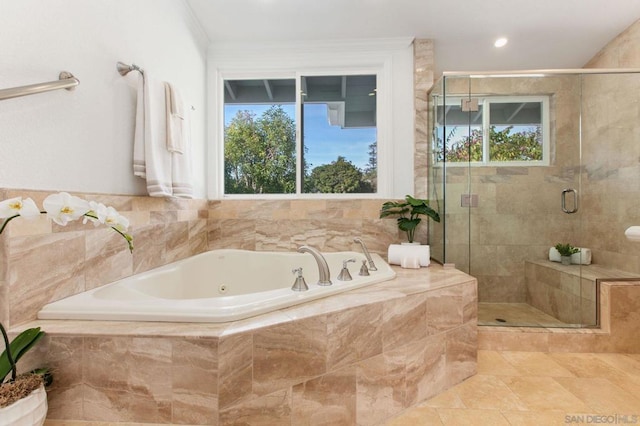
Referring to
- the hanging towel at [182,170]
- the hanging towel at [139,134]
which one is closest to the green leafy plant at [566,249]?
the hanging towel at [182,170]

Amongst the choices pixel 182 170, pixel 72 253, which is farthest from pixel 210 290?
pixel 72 253

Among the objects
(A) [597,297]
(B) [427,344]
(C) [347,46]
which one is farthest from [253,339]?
(C) [347,46]

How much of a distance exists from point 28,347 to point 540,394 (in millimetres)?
2133

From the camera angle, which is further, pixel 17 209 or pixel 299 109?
pixel 299 109

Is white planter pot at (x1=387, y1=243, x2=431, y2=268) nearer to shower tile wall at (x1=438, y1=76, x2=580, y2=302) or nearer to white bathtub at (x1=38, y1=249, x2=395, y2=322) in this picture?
white bathtub at (x1=38, y1=249, x2=395, y2=322)

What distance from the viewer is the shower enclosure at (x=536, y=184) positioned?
233cm

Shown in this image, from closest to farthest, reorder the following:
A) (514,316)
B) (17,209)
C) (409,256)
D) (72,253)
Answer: (17,209) → (72,253) → (409,256) → (514,316)

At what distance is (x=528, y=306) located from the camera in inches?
98.9

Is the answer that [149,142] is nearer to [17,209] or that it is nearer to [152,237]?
[152,237]

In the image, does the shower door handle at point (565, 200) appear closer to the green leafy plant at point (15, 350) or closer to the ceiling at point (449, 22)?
the ceiling at point (449, 22)

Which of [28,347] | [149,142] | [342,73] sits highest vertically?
[342,73]

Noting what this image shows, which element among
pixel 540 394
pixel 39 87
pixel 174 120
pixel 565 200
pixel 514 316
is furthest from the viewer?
pixel 565 200

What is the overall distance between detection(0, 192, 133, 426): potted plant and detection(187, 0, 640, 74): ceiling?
2.05 m

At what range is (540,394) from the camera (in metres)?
1.56
